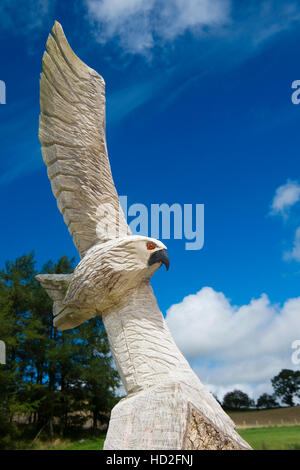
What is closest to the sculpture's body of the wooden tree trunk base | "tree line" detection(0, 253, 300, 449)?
the wooden tree trunk base

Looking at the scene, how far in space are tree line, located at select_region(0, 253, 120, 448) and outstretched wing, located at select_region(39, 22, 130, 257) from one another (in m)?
17.5

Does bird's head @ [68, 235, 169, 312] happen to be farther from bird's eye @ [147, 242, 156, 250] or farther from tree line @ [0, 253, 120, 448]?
tree line @ [0, 253, 120, 448]

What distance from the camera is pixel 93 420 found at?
23.2 meters

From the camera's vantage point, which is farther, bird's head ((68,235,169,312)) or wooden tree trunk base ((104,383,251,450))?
bird's head ((68,235,169,312))

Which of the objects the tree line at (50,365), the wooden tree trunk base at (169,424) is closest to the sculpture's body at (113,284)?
the wooden tree trunk base at (169,424)

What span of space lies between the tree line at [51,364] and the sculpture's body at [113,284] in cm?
1753

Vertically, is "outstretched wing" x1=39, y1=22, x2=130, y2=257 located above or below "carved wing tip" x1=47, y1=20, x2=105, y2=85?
below

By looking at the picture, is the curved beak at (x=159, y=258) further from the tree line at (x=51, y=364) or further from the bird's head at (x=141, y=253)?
the tree line at (x=51, y=364)

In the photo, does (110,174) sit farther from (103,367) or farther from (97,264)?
(103,367)

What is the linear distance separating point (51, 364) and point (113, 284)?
21.0 metres

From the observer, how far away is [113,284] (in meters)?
3.78

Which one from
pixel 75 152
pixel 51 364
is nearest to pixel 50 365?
pixel 51 364

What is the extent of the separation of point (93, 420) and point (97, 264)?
22.4m

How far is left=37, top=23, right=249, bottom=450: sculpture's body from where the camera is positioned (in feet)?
9.68
